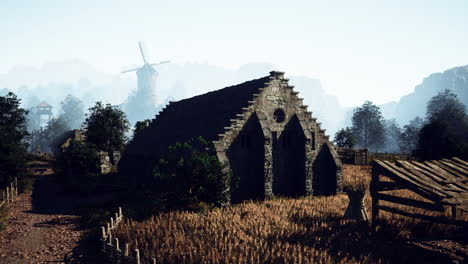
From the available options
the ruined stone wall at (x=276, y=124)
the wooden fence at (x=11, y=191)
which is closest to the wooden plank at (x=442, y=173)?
the ruined stone wall at (x=276, y=124)

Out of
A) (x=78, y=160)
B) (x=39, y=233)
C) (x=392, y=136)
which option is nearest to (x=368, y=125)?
(x=392, y=136)

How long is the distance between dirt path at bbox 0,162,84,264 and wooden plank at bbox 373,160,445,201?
14563 millimetres

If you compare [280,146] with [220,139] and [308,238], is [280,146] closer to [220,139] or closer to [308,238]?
[220,139]

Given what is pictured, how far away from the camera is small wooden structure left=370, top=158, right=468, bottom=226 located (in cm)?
1179

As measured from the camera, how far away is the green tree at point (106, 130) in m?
45.2

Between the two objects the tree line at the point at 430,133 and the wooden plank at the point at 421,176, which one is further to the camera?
the tree line at the point at 430,133

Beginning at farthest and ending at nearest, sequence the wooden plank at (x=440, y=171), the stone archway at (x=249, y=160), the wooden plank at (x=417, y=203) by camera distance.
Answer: the stone archway at (x=249, y=160), the wooden plank at (x=440, y=171), the wooden plank at (x=417, y=203)

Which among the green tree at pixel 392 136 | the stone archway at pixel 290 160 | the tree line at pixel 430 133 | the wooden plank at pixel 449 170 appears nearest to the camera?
the wooden plank at pixel 449 170

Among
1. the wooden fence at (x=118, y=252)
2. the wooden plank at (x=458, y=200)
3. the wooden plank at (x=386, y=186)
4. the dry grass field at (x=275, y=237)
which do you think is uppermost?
the wooden plank at (x=386, y=186)

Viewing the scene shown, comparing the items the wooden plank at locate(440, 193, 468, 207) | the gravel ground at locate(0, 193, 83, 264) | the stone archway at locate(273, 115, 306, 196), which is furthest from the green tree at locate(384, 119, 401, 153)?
the gravel ground at locate(0, 193, 83, 264)

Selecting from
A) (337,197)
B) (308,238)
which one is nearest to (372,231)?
(308,238)

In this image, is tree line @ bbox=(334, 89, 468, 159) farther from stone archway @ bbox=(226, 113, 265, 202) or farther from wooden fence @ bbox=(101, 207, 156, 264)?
wooden fence @ bbox=(101, 207, 156, 264)

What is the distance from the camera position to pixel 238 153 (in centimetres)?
2228

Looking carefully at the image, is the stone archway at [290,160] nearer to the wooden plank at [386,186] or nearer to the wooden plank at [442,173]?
the wooden plank at [386,186]
